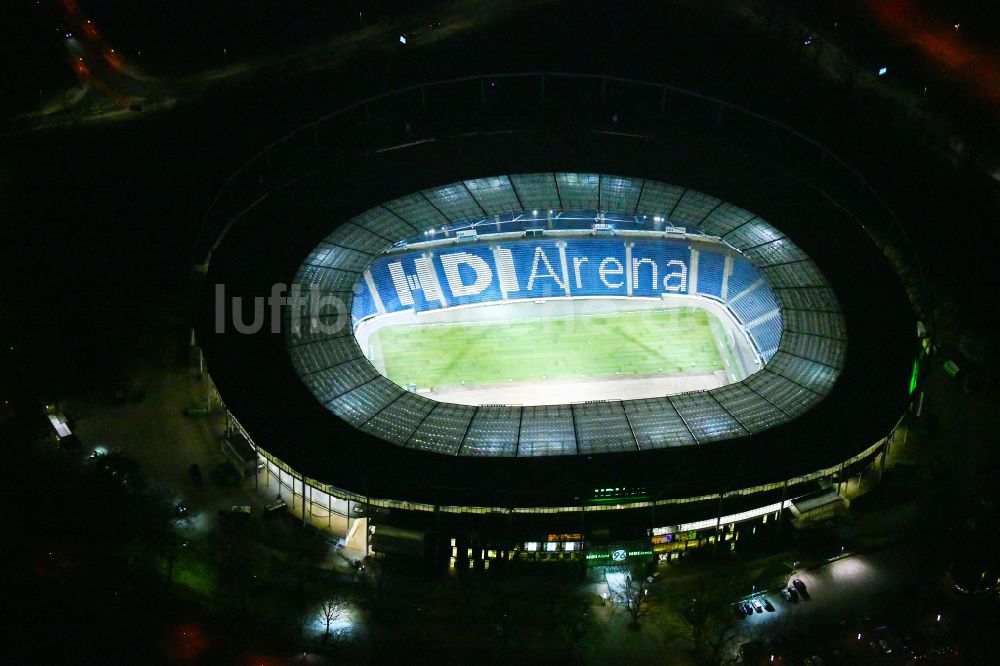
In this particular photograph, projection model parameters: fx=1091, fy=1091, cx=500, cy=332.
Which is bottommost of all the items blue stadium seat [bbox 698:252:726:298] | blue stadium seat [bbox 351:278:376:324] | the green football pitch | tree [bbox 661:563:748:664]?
tree [bbox 661:563:748:664]

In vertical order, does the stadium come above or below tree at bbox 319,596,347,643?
above

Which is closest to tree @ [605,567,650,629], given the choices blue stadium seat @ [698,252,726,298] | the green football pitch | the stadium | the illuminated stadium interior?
the stadium

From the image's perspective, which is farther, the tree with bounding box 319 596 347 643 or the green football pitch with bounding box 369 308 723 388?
the green football pitch with bounding box 369 308 723 388

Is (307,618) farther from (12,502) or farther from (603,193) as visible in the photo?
(603,193)

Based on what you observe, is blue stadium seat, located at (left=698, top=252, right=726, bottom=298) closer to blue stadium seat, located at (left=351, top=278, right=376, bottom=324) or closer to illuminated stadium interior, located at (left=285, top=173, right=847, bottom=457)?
illuminated stadium interior, located at (left=285, top=173, right=847, bottom=457)

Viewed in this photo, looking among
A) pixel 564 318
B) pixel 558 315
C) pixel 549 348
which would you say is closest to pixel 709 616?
pixel 549 348

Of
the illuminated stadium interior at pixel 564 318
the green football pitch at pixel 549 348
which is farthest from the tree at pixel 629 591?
the green football pitch at pixel 549 348
